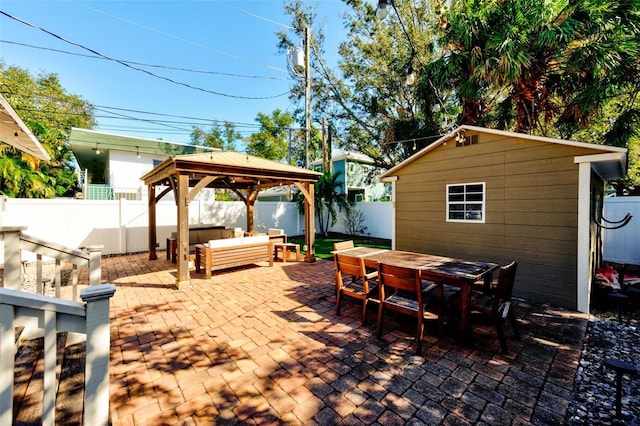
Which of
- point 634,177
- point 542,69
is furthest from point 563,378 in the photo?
point 634,177

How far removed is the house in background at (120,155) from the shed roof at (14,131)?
7.26 meters

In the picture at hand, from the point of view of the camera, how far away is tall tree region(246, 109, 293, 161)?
23438 mm

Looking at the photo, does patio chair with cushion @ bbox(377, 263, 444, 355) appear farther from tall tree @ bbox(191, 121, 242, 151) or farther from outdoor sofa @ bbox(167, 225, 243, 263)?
tall tree @ bbox(191, 121, 242, 151)

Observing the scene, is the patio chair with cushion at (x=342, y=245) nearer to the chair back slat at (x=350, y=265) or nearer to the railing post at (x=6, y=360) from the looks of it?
the chair back slat at (x=350, y=265)

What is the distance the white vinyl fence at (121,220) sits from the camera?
299 inches

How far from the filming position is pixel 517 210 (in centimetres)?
527

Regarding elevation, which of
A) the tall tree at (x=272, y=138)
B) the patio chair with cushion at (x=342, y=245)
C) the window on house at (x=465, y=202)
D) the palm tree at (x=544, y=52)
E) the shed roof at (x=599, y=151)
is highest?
the tall tree at (x=272, y=138)

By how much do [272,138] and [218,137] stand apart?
9.48 metres

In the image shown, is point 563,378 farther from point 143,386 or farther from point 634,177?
point 634,177

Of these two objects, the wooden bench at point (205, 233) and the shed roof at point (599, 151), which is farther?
the wooden bench at point (205, 233)

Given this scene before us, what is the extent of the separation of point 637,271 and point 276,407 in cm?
956

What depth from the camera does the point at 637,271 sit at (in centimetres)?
672

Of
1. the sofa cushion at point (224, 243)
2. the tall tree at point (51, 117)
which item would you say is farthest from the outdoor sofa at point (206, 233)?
the tall tree at point (51, 117)

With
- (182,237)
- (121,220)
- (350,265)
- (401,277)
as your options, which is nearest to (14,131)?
(182,237)
